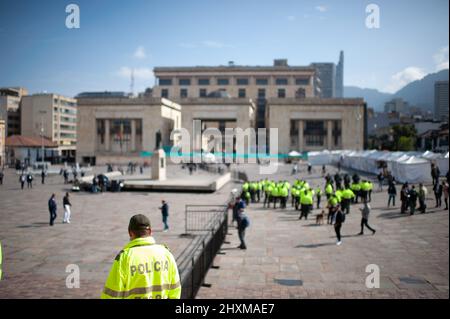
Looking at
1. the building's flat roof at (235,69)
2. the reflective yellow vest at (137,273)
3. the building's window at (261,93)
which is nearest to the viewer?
the reflective yellow vest at (137,273)

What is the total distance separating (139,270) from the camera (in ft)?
9.37

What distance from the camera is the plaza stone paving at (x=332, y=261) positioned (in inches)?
350

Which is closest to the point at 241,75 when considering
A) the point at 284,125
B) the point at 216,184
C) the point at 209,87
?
the point at 209,87

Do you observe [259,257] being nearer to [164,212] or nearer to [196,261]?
[196,261]

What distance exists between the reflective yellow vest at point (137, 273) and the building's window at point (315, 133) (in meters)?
82.9

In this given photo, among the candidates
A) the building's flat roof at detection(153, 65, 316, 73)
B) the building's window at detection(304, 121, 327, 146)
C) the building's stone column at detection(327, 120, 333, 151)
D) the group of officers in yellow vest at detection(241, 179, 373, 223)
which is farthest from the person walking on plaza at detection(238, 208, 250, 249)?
the building's flat roof at detection(153, 65, 316, 73)

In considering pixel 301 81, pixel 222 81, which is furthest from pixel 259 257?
pixel 301 81

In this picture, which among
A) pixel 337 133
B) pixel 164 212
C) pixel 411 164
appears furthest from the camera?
pixel 337 133

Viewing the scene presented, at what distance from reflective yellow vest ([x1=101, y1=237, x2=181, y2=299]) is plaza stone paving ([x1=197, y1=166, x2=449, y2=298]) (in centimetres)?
611

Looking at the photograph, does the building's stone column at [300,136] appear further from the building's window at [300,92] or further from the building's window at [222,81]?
the building's window at [222,81]

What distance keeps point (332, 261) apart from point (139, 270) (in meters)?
9.55

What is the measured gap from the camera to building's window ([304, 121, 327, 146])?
83.6 meters

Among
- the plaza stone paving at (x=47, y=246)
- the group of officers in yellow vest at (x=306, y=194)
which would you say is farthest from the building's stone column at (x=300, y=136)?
the plaza stone paving at (x=47, y=246)
